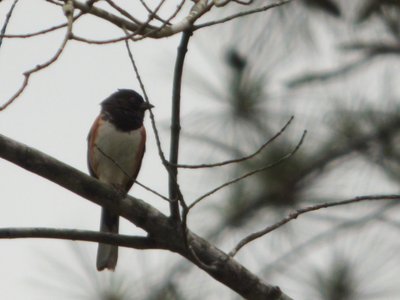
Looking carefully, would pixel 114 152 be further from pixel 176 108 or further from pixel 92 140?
pixel 176 108

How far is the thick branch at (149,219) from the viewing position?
9.98ft

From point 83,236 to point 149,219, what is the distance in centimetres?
28

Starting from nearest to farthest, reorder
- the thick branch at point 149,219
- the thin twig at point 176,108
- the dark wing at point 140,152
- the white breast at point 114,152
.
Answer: the thin twig at point 176,108, the thick branch at point 149,219, the white breast at point 114,152, the dark wing at point 140,152

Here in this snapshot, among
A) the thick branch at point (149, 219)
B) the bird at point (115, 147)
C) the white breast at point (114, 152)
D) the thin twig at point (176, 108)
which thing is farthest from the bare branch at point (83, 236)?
the white breast at point (114, 152)

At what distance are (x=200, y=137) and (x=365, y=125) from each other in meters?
0.89

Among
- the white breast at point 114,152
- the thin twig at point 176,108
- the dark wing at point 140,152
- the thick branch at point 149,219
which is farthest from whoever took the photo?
the dark wing at point 140,152

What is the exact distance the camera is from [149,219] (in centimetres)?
327

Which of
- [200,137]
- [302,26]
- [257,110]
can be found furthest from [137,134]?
[302,26]

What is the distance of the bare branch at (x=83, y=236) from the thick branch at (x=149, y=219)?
0.12 ft

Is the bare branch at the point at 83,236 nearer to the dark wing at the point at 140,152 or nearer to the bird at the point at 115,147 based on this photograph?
the bird at the point at 115,147

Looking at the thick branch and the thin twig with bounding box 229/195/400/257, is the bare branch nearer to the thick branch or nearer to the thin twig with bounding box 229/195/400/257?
the thick branch

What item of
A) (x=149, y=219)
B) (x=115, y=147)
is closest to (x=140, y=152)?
(x=115, y=147)

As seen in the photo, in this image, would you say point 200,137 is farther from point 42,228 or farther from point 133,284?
point 42,228

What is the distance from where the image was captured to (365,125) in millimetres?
5555
